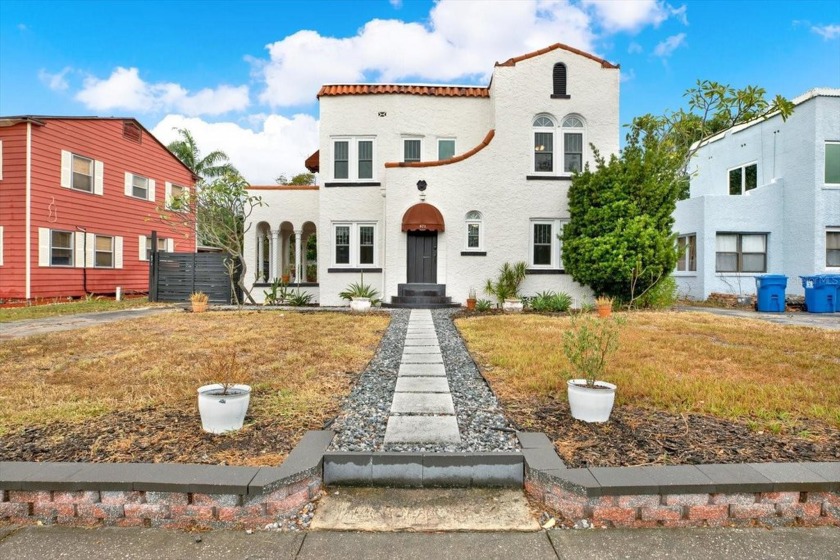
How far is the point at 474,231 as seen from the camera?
48.3 ft

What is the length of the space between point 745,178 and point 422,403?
19947 mm

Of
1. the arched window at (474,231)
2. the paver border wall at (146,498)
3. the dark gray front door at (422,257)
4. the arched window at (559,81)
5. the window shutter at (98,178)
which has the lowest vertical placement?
the paver border wall at (146,498)

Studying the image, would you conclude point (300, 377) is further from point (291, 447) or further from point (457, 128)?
point (457, 128)

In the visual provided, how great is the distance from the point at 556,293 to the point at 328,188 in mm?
8381

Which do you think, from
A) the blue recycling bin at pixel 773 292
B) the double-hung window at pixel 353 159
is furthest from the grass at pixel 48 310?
the blue recycling bin at pixel 773 292

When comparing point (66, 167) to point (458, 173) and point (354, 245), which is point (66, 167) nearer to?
point (354, 245)

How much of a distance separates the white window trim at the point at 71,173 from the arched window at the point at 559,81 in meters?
17.4

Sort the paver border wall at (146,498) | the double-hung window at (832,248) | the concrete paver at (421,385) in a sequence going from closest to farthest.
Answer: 1. the paver border wall at (146,498)
2. the concrete paver at (421,385)
3. the double-hung window at (832,248)

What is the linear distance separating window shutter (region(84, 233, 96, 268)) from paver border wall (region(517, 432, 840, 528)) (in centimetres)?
2010

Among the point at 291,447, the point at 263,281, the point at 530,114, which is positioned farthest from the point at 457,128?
the point at 291,447

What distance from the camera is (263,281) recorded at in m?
16.2

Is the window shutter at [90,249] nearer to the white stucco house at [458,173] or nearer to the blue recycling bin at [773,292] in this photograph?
the white stucco house at [458,173]

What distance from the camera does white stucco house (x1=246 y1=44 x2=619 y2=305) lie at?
14477 millimetres

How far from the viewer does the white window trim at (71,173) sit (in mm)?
16391
